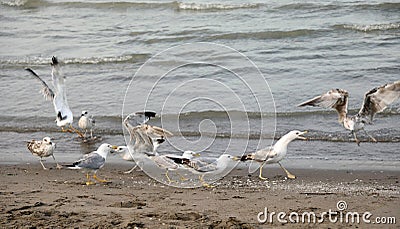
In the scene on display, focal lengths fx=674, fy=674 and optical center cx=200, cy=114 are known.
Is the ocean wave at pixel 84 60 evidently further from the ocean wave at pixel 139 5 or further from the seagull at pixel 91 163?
the seagull at pixel 91 163

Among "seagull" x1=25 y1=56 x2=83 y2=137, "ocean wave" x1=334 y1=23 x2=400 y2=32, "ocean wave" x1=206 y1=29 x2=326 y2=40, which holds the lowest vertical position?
"seagull" x1=25 y1=56 x2=83 y2=137

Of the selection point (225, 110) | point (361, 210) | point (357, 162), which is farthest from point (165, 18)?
point (361, 210)

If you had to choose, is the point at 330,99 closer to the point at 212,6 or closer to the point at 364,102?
the point at 364,102

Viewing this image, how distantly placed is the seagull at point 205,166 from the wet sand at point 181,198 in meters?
0.16

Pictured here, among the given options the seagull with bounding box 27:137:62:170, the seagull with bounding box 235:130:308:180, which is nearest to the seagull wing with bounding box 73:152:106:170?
the seagull with bounding box 27:137:62:170

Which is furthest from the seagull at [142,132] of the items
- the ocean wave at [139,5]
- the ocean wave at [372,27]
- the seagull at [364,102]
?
the ocean wave at [139,5]

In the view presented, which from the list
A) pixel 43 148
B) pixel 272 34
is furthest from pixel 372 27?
pixel 43 148

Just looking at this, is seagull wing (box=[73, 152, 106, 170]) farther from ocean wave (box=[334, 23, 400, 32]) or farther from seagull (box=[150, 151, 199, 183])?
ocean wave (box=[334, 23, 400, 32])

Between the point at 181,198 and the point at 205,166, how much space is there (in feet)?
3.07

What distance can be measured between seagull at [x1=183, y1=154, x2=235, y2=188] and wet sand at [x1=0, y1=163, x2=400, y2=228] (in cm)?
16

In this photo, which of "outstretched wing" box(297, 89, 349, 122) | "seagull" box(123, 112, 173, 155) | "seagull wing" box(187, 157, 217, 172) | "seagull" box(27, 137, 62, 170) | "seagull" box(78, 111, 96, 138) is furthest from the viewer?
"seagull" box(78, 111, 96, 138)

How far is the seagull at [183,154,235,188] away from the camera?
801 cm

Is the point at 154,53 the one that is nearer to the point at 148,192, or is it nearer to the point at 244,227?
the point at 148,192

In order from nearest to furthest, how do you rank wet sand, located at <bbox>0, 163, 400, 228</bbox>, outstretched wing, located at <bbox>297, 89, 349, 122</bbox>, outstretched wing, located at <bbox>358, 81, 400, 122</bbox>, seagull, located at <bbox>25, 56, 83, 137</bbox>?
1. wet sand, located at <bbox>0, 163, 400, 228</bbox>
2. outstretched wing, located at <bbox>358, 81, 400, 122</bbox>
3. outstretched wing, located at <bbox>297, 89, 349, 122</bbox>
4. seagull, located at <bbox>25, 56, 83, 137</bbox>
